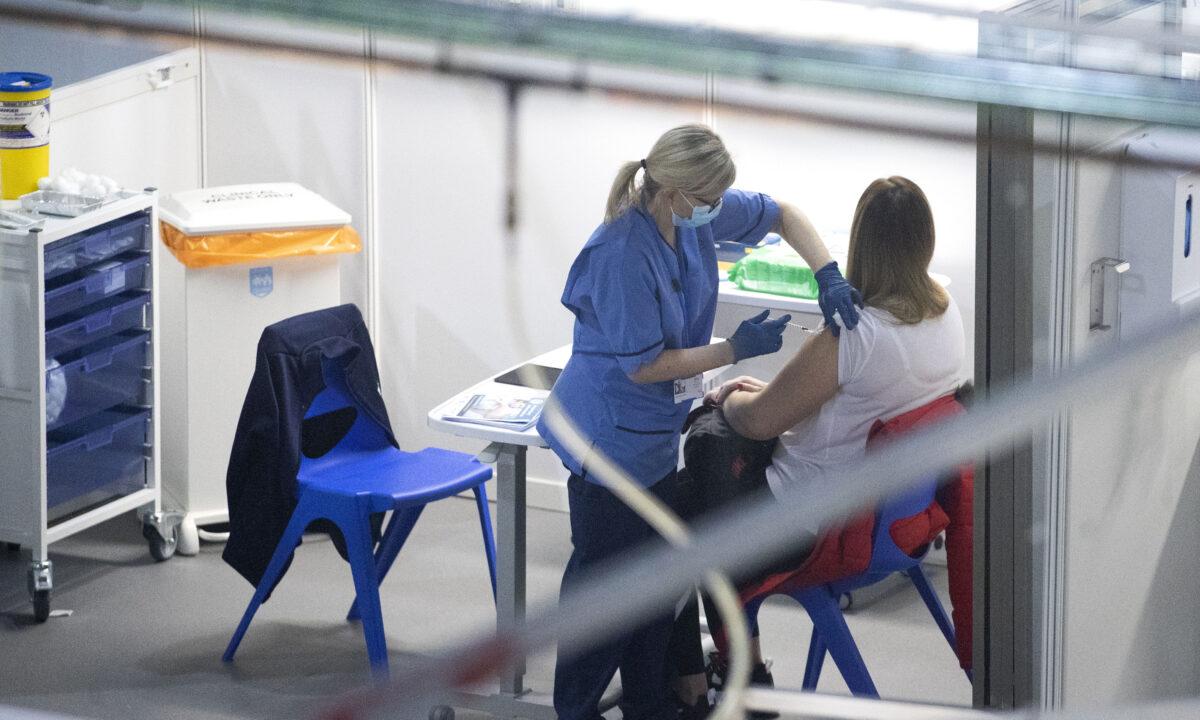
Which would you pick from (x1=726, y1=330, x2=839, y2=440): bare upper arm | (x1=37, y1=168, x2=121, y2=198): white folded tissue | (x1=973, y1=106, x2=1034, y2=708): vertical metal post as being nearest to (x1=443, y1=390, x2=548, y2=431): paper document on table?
(x1=726, y1=330, x2=839, y2=440): bare upper arm

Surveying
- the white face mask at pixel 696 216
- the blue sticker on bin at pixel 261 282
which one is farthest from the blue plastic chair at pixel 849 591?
the blue sticker on bin at pixel 261 282

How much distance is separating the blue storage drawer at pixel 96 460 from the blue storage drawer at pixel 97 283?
21cm

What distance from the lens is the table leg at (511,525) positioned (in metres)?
1.90

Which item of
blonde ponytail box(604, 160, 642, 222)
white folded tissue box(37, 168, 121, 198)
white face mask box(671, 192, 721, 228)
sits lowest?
white folded tissue box(37, 168, 121, 198)

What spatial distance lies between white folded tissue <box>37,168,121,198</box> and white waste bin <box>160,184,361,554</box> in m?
0.14

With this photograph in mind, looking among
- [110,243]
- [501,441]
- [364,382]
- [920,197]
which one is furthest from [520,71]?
[110,243]

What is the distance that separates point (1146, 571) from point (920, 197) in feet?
1.50

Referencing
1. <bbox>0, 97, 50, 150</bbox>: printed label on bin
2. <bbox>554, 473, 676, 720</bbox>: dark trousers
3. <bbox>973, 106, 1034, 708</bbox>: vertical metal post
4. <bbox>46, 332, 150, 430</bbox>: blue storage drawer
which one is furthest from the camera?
<bbox>46, 332, 150, 430</bbox>: blue storage drawer

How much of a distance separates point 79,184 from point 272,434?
585 millimetres

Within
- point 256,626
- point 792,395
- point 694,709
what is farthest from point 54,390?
point 792,395

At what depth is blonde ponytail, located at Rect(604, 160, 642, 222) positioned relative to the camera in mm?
1477

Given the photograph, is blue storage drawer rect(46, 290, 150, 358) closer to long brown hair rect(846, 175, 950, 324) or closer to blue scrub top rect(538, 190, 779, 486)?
blue scrub top rect(538, 190, 779, 486)

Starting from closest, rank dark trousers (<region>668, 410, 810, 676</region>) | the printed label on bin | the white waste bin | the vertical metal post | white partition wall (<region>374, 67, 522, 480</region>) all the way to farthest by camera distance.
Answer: the vertical metal post, dark trousers (<region>668, 410, 810, 676</region>), the printed label on bin, the white waste bin, white partition wall (<region>374, 67, 522, 480</region>)

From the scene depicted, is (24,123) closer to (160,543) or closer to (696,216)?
(160,543)
